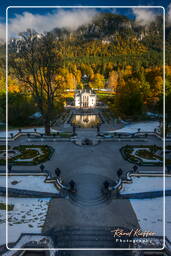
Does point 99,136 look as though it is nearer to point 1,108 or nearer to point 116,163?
point 116,163

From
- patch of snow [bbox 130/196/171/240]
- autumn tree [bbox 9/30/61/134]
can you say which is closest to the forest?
autumn tree [bbox 9/30/61/134]

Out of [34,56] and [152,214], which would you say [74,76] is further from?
[152,214]

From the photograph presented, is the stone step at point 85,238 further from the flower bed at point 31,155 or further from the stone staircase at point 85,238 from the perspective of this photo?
the flower bed at point 31,155

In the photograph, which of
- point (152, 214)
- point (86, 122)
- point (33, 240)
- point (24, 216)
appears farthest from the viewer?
point (86, 122)

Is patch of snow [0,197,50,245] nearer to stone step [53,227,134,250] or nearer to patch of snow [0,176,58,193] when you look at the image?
patch of snow [0,176,58,193]

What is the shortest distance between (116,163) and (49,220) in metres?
9.27

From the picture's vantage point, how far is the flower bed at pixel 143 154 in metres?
18.2

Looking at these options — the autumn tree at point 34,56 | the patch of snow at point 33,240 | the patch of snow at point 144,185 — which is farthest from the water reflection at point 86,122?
the patch of snow at point 33,240

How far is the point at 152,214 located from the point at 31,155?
43.0 ft

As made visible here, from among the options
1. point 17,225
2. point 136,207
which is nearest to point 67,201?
point 17,225

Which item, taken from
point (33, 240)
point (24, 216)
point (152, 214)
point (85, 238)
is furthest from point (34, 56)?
point (152, 214)

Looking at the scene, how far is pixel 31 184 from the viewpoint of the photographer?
45.1 ft

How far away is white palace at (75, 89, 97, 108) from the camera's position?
63469mm

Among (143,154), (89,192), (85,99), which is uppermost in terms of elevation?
(85,99)
